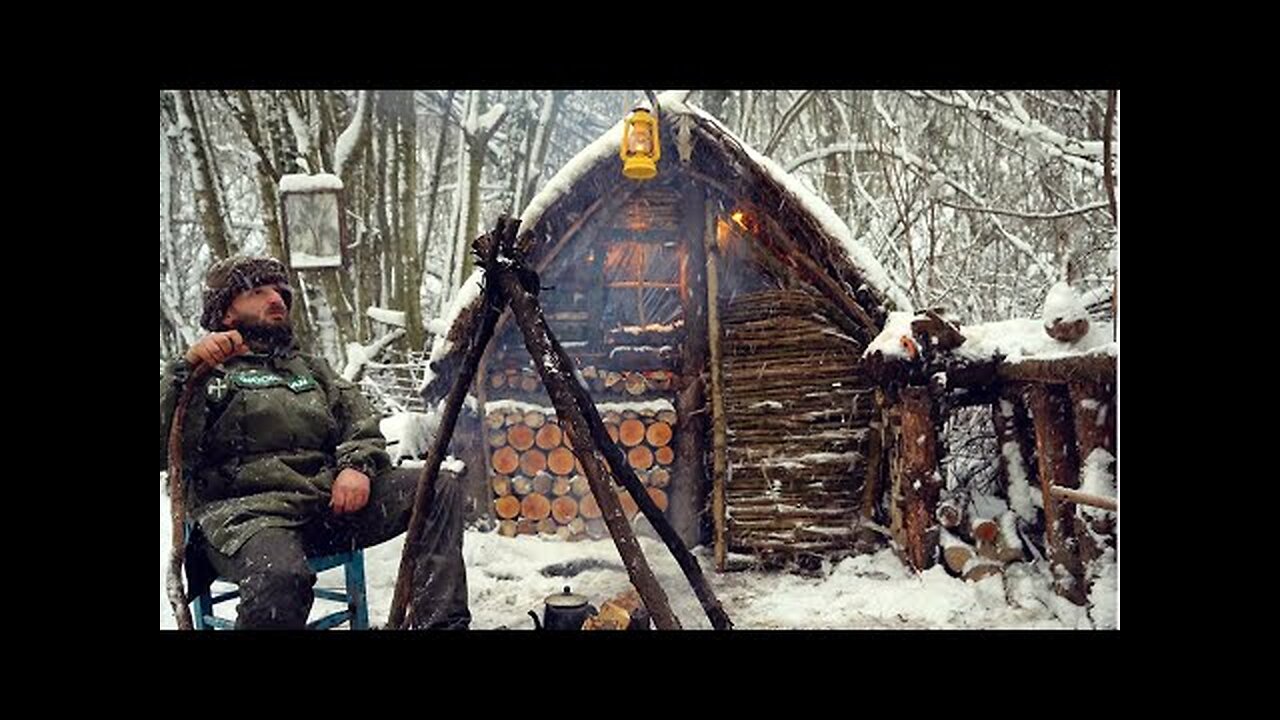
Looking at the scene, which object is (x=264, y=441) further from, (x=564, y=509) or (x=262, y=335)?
(x=564, y=509)

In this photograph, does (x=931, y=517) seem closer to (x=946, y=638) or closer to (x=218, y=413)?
(x=946, y=638)

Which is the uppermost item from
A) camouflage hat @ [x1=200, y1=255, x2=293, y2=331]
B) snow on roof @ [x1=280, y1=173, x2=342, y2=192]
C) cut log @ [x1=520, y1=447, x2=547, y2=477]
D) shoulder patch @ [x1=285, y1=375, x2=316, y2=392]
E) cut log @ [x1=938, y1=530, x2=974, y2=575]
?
snow on roof @ [x1=280, y1=173, x2=342, y2=192]

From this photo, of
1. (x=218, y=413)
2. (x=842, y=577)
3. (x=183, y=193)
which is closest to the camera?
(x=218, y=413)

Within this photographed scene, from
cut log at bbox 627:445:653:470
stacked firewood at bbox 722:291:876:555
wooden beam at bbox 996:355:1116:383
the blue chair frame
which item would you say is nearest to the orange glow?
stacked firewood at bbox 722:291:876:555

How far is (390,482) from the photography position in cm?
249

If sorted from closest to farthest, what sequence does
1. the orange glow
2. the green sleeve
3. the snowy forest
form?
the green sleeve
the snowy forest
the orange glow

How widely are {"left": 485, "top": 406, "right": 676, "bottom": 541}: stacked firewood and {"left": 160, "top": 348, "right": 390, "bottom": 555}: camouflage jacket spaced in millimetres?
1861

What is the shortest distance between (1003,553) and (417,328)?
404cm

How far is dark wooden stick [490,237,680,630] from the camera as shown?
232 cm

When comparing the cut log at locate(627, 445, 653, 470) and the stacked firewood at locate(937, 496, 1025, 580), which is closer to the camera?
the stacked firewood at locate(937, 496, 1025, 580)

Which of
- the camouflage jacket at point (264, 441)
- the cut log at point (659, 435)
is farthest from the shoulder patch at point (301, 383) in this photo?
the cut log at point (659, 435)

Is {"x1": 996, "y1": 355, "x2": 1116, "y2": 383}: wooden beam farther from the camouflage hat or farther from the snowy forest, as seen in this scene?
the camouflage hat

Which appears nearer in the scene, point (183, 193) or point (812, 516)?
point (812, 516)

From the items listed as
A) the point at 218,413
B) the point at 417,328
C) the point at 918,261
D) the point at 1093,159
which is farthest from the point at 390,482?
the point at 918,261
